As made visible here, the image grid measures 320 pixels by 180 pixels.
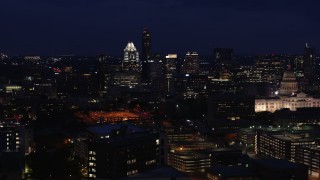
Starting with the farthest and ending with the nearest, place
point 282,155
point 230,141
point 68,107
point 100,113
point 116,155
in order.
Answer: point 68,107
point 100,113
point 230,141
point 282,155
point 116,155

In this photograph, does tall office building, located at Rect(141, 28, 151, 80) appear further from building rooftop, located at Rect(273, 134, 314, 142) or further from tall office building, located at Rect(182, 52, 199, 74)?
building rooftop, located at Rect(273, 134, 314, 142)

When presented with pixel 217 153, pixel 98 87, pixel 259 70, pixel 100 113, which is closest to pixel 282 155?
pixel 217 153

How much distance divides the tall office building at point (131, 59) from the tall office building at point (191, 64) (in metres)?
7.05

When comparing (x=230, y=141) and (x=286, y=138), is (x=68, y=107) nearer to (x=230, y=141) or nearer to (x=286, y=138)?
(x=230, y=141)

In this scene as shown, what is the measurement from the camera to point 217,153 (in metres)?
25.6

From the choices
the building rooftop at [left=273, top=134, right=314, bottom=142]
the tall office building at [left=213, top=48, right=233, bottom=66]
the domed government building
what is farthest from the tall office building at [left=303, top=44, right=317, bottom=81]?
the building rooftop at [left=273, top=134, right=314, bottom=142]

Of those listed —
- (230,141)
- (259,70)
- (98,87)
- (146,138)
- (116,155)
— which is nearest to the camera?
(116,155)

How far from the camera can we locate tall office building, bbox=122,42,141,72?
8462cm

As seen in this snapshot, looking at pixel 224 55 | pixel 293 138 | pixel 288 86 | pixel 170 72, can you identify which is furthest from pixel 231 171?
pixel 224 55

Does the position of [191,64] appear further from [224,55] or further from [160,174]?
[160,174]

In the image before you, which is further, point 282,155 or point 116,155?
point 282,155

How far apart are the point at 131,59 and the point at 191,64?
891cm

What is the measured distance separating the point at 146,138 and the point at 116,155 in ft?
5.77

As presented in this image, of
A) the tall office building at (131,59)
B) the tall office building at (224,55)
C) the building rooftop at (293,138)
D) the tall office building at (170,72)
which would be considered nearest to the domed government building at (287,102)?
the tall office building at (170,72)
